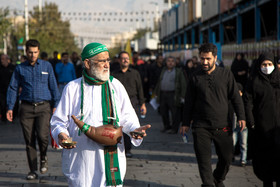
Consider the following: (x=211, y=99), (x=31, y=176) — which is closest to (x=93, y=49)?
(x=211, y=99)

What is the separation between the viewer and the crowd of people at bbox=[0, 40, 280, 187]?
176 inches

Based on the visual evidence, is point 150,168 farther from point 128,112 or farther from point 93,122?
Answer: point 93,122

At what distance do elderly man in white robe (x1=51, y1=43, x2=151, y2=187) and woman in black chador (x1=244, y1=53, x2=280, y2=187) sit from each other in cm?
241

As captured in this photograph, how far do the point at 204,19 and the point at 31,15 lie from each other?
62613 millimetres

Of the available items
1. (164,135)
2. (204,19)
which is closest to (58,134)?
(164,135)

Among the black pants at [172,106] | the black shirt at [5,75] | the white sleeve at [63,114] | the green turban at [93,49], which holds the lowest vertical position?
the black pants at [172,106]

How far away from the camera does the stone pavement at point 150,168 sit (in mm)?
7395

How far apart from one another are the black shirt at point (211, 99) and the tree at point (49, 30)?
197 ft

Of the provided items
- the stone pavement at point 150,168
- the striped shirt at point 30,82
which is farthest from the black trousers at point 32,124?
the stone pavement at point 150,168

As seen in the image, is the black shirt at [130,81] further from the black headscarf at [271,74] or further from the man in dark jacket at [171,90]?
the black headscarf at [271,74]

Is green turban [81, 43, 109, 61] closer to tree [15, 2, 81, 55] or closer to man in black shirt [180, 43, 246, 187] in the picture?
man in black shirt [180, 43, 246, 187]

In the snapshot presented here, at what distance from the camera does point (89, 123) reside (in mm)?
4473

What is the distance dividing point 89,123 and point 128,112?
1.24 ft

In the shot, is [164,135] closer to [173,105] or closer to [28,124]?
[173,105]
